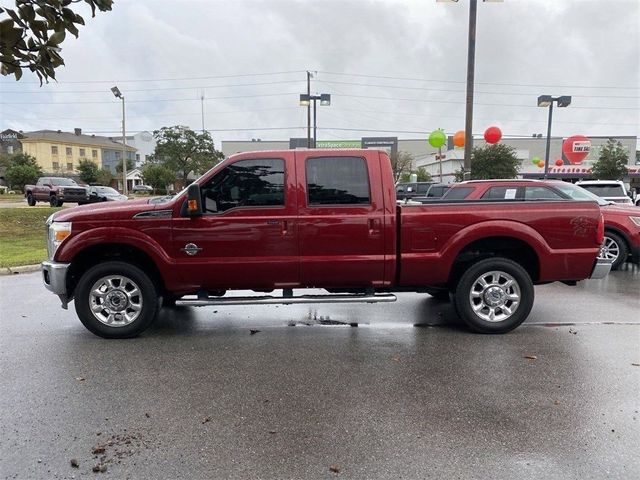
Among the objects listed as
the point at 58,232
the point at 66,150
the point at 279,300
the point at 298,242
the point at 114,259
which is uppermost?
the point at 66,150

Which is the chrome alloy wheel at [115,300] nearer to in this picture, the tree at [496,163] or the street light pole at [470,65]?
the street light pole at [470,65]

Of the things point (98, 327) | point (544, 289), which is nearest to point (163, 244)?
point (98, 327)

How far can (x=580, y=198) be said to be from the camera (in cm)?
948

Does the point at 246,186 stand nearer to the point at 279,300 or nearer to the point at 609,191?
the point at 279,300

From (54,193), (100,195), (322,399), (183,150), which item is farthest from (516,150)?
(322,399)

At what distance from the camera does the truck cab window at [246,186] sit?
16.9 ft

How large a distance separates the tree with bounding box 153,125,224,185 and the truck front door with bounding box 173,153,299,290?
2063 inches

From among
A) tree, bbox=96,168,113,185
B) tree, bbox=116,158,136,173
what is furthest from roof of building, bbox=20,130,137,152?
tree, bbox=96,168,113,185

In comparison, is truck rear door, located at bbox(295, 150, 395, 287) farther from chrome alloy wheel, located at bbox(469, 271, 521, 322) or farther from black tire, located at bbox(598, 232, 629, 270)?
black tire, located at bbox(598, 232, 629, 270)

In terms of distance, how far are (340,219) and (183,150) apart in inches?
2156

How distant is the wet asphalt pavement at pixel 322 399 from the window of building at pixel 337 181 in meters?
1.57

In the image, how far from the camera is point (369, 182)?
5215mm

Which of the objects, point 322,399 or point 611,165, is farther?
point 611,165

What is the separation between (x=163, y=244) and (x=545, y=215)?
4268 mm
